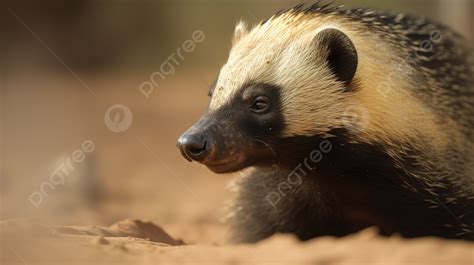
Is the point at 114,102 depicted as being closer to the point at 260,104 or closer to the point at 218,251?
the point at 260,104

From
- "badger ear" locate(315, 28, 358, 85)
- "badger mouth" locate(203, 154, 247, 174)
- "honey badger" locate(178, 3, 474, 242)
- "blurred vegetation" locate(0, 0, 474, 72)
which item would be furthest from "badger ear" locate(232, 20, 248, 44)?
"blurred vegetation" locate(0, 0, 474, 72)

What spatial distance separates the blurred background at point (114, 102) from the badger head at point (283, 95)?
1561 millimetres

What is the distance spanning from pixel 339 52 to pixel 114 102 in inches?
467

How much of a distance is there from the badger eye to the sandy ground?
0.79m

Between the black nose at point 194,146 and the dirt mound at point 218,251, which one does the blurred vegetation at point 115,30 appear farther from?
the dirt mound at point 218,251

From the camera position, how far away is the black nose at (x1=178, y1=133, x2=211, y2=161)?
4371mm

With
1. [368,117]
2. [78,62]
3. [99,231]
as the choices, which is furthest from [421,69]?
[78,62]

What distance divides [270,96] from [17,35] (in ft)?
48.0

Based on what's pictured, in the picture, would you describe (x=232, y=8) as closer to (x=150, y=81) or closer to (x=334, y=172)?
(x=150, y=81)

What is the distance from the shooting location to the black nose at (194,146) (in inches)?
172

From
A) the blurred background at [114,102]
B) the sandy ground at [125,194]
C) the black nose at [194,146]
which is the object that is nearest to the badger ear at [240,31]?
the black nose at [194,146]

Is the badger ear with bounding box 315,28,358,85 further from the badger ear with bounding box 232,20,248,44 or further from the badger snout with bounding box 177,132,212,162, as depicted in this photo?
the badger snout with bounding box 177,132,212,162

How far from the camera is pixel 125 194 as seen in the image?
8.77m

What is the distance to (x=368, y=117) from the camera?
4789 mm
